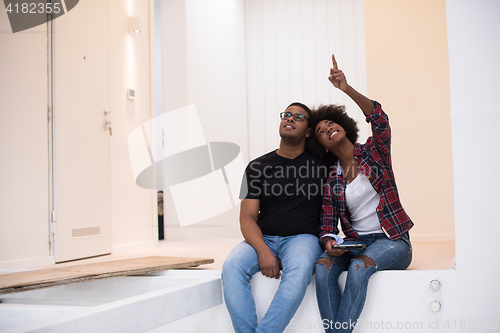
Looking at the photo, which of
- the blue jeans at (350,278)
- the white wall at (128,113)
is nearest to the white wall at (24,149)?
the white wall at (128,113)

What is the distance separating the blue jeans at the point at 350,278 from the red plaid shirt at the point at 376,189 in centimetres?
9

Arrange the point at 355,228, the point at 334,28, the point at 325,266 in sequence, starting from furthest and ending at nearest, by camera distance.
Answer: the point at 334,28 < the point at 355,228 < the point at 325,266

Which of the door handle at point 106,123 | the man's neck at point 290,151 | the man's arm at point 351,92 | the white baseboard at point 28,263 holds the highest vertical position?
the door handle at point 106,123

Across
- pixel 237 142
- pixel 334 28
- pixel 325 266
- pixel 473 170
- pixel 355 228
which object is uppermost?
pixel 334 28

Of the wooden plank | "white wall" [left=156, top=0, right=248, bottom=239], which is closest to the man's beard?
the wooden plank

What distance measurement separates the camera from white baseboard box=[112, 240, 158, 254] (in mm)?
3811

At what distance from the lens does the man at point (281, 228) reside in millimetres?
1853

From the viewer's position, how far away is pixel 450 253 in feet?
8.98

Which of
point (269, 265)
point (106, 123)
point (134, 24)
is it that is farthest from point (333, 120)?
point (134, 24)

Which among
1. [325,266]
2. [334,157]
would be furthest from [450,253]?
[325,266]

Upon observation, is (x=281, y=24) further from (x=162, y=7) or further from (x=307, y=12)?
(x=162, y=7)

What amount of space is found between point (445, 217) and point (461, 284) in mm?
2427

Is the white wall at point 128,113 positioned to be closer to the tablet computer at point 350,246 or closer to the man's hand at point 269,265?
the man's hand at point 269,265

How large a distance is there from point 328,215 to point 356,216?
0.44 feet
